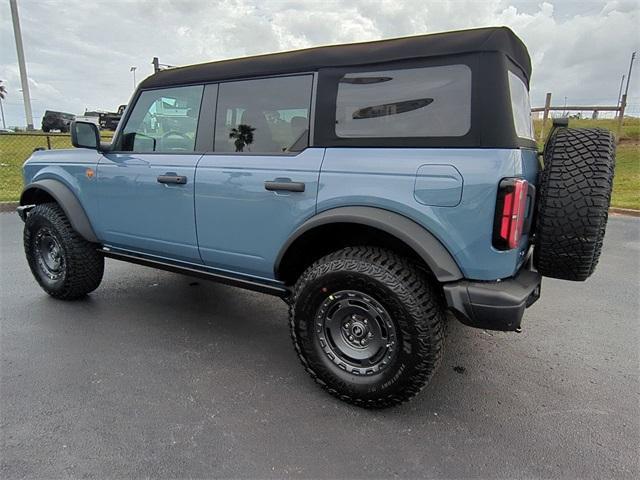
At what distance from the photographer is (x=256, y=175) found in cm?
255

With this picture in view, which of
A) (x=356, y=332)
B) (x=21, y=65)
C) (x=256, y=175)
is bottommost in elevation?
(x=356, y=332)

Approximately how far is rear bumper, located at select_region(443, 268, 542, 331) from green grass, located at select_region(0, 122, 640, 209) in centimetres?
657

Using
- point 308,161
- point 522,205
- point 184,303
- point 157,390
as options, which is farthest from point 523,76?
point 184,303

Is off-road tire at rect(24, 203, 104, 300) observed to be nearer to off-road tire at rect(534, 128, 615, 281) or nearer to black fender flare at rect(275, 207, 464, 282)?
black fender flare at rect(275, 207, 464, 282)

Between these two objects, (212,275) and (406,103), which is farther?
(212,275)

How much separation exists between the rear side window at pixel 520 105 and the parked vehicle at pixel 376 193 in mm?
32

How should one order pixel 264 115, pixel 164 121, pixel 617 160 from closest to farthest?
1. pixel 264 115
2. pixel 164 121
3. pixel 617 160

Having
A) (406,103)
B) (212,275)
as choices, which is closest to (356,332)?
(212,275)

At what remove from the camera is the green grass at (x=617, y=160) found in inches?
373

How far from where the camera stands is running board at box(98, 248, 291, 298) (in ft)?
9.04

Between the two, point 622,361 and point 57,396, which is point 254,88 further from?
point 622,361

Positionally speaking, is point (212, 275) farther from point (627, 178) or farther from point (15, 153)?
point (15, 153)

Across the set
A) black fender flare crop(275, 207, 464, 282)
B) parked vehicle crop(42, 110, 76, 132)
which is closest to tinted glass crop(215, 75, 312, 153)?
black fender flare crop(275, 207, 464, 282)

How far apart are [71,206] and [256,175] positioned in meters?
1.94
